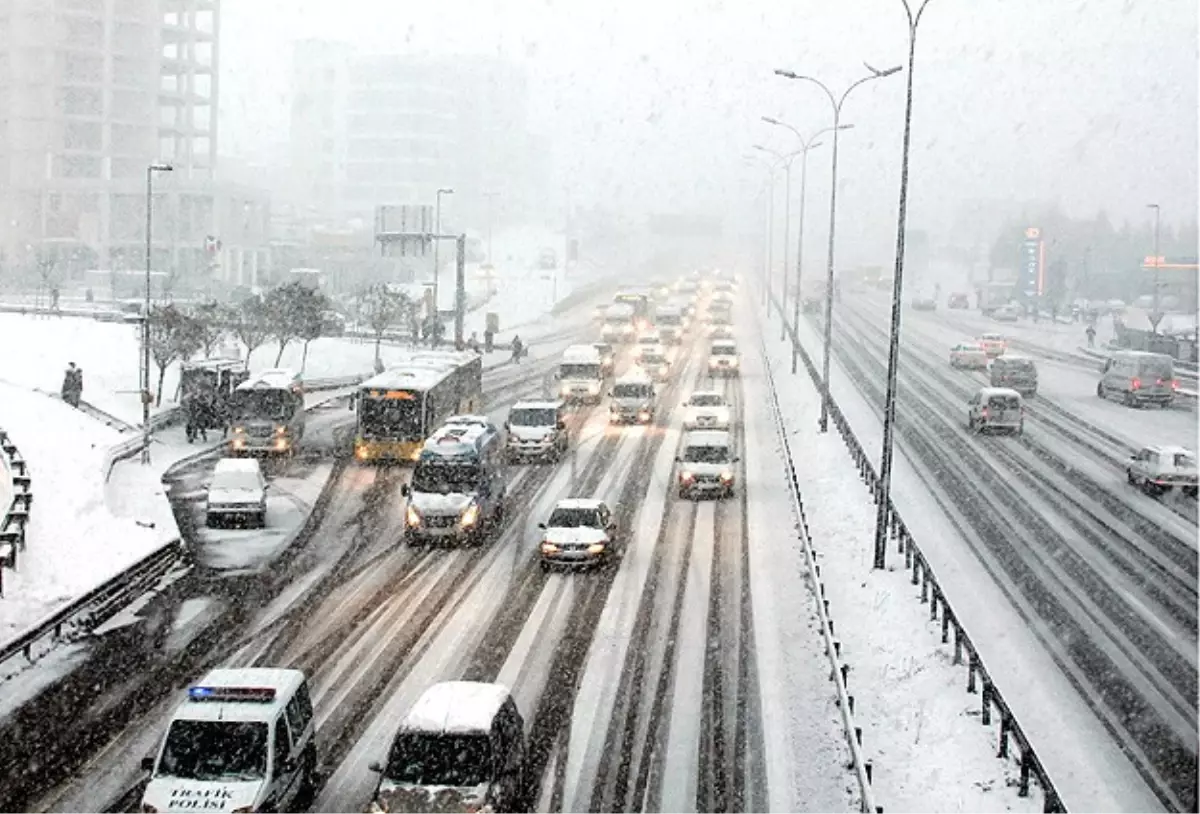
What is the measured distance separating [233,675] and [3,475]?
21.8 metres

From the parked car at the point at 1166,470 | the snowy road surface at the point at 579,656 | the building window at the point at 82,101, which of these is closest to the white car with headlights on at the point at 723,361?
the parked car at the point at 1166,470

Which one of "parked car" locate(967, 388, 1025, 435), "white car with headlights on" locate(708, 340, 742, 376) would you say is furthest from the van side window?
"white car with headlights on" locate(708, 340, 742, 376)

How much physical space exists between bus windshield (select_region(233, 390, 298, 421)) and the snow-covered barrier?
6.67 m

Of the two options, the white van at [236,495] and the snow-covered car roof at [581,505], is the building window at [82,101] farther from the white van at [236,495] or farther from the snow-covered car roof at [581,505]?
the snow-covered car roof at [581,505]

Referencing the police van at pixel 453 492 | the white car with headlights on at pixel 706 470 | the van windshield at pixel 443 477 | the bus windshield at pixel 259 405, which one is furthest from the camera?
the bus windshield at pixel 259 405

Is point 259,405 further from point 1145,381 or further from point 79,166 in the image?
point 79,166

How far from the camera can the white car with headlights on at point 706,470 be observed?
33.0 metres

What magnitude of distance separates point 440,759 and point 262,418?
2808 cm

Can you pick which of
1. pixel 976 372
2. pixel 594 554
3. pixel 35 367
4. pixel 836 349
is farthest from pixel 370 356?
pixel 594 554

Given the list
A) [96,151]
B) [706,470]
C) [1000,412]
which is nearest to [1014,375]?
[1000,412]

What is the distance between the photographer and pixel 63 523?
97.1ft

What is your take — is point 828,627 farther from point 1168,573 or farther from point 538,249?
point 538,249

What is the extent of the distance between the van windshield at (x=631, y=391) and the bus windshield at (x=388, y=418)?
11.0m

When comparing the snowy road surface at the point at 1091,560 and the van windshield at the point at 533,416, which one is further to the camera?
the van windshield at the point at 533,416
